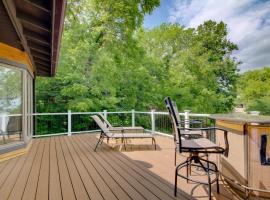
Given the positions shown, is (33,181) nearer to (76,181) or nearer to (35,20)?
(76,181)

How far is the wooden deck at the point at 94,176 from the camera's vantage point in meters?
3.00

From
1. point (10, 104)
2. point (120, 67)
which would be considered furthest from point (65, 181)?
point (120, 67)

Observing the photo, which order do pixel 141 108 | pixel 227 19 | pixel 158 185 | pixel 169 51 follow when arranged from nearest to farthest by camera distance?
pixel 158 185 < pixel 141 108 < pixel 169 51 < pixel 227 19

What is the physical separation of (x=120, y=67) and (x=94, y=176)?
31.7ft

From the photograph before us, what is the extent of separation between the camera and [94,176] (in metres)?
3.76

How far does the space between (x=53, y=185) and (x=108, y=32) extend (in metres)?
10.1

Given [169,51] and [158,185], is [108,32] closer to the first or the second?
[169,51]

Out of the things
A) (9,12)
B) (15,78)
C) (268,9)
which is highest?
(268,9)

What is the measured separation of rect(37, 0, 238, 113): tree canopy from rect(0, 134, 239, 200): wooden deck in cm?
576

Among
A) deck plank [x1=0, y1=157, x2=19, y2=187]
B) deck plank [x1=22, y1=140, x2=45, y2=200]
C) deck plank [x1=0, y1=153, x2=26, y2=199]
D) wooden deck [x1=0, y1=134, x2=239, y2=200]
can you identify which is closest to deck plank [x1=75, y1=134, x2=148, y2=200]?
wooden deck [x1=0, y1=134, x2=239, y2=200]

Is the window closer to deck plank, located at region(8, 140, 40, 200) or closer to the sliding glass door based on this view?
the sliding glass door

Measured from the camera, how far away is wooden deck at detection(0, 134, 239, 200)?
2998mm

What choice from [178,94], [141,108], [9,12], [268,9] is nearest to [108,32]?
[141,108]

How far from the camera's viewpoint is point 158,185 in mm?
3279
